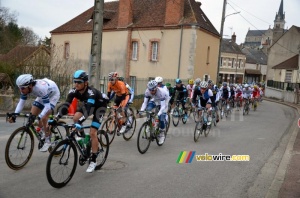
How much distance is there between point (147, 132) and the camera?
8555mm

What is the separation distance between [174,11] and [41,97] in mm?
25576

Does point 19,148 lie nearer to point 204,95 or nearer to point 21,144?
point 21,144

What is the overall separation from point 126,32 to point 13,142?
28.7 metres

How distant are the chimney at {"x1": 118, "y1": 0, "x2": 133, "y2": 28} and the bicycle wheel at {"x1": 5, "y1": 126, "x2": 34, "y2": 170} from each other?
28414 mm

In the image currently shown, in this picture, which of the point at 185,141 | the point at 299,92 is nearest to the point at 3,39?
the point at 299,92

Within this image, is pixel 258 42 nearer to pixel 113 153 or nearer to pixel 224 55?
pixel 224 55

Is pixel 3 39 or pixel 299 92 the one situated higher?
pixel 3 39

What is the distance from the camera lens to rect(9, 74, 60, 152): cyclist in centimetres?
627

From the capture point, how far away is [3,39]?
56875mm

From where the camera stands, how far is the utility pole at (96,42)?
14.2 metres

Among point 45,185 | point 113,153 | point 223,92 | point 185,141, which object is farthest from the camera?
point 223,92

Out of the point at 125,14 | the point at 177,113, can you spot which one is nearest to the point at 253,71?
the point at 125,14

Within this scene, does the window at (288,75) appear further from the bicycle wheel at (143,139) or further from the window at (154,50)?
the bicycle wheel at (143,139)

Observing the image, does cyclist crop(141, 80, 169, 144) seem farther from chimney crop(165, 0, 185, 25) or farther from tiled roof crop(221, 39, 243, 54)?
tiled roof crop(221, 39, 243, 54)
